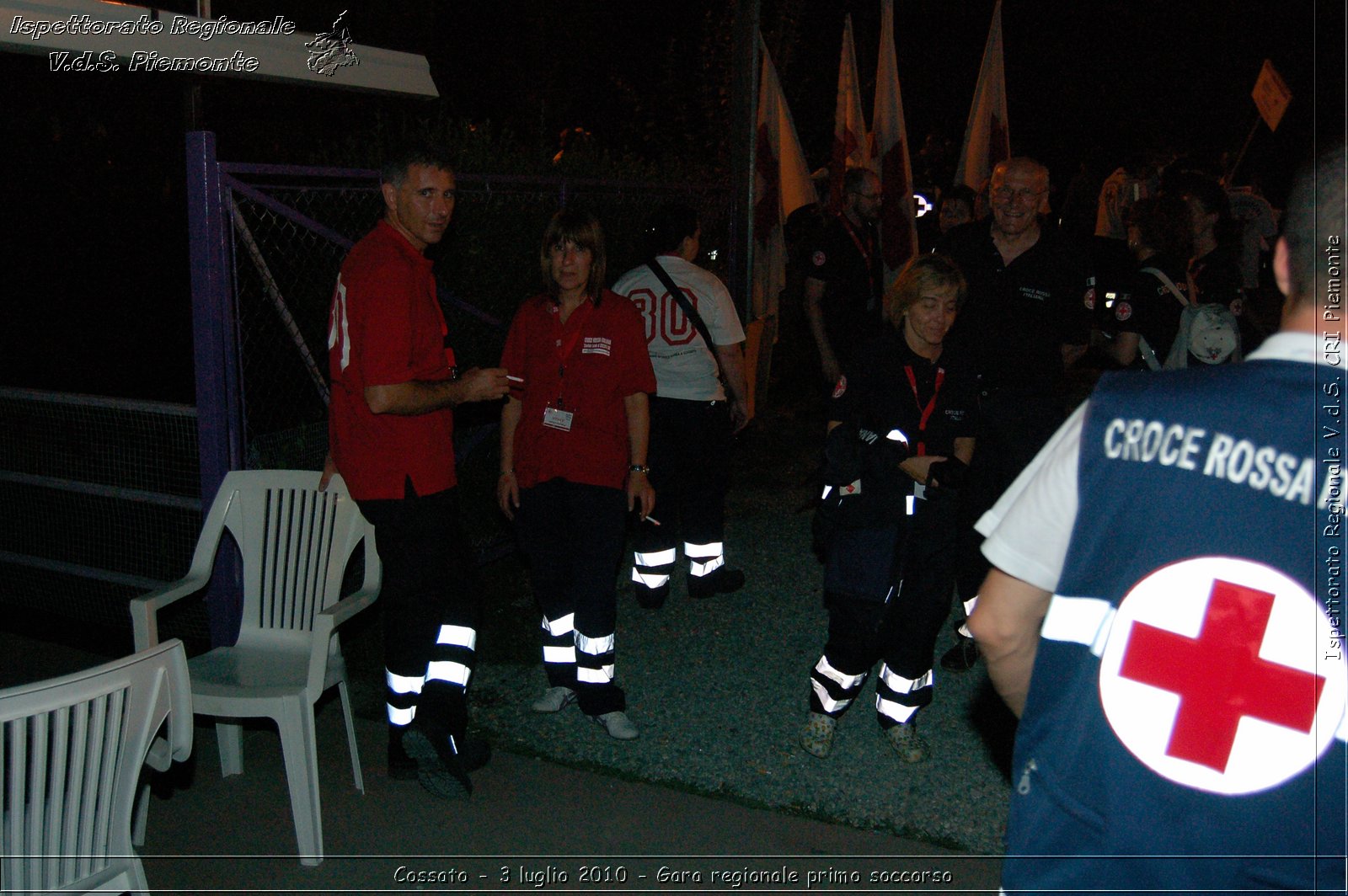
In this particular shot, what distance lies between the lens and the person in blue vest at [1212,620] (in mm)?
1519

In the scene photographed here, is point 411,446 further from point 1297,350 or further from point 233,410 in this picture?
point 1297,350

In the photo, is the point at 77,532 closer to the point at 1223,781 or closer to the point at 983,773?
the point at 983,773

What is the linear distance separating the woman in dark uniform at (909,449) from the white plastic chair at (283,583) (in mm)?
1797

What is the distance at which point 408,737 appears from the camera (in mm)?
4129

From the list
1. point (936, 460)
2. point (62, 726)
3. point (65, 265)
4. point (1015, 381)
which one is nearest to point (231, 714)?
point (62, 726)

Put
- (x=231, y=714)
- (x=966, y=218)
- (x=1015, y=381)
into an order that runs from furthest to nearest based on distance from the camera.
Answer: (x=966, y=218), (x=1015, y=381), (x=231, y=714)

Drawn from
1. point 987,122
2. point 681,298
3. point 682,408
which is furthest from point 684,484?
point 987,122

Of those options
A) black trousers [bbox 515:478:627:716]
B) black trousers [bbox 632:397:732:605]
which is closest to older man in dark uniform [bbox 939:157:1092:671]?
black trousers [bbox 632:397:732:605]

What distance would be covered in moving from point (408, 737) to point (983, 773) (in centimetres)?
223

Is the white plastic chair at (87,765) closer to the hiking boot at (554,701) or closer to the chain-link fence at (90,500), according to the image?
the hiking boot at (554,701)

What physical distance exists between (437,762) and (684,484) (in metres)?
2.38

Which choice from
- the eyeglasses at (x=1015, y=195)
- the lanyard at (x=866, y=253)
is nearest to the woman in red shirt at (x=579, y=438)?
the eyeglasses at (x=1015, y=195)

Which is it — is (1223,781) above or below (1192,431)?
below

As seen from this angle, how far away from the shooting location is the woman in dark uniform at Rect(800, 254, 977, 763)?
4180 millimetres
